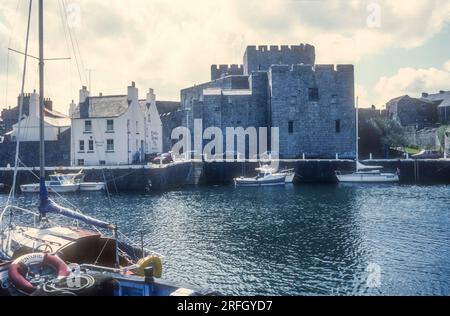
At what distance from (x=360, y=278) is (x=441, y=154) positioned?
142 feet

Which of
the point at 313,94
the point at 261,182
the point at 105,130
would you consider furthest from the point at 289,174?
the point at 105,130

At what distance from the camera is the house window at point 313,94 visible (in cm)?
5031

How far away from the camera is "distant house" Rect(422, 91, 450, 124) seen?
218 ft

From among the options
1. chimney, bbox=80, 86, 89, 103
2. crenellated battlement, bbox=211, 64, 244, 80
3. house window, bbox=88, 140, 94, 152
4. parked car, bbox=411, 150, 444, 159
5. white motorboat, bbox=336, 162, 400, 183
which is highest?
crenellated battlement, bbox=211, 64, 244, 80

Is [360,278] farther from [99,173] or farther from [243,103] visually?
[243,103]

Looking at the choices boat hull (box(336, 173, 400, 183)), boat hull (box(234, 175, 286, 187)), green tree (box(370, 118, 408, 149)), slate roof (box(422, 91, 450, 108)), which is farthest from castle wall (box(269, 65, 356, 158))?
slate roof (box(422, 91, 450, 108))

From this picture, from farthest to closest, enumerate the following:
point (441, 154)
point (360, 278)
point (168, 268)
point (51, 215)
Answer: point (441, 154) < point (51, 215) < point (168, 268) < point (360, 278)

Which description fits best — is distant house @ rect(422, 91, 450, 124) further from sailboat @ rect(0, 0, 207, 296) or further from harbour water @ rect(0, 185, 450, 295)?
sailboat @ rect(0, 0, 207, 296)

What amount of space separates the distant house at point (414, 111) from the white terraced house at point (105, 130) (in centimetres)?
4615

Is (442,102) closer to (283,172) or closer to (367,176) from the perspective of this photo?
(367,176)

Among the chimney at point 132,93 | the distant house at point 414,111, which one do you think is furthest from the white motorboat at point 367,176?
the distant house at point 414,111

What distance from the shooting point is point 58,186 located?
3422cm

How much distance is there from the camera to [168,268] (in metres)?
14.6
